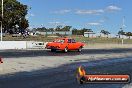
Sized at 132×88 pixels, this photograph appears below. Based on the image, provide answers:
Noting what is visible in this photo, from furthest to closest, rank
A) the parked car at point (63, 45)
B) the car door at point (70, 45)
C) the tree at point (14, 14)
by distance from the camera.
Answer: the tree at point (14, 14) → the car door at point (70, 45) → the parked car at point (63, 45)

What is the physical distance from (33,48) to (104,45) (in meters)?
19.2

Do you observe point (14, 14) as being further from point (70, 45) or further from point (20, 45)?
point (70, 45)

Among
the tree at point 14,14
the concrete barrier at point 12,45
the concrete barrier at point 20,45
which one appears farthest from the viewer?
the tree at point 14,14

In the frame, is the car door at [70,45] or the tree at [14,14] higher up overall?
the tree at [14,14]

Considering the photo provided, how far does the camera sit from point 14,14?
83.2m

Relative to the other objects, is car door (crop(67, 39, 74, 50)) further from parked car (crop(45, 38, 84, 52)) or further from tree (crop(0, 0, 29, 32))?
tree (crop(0, 0, 29, 32))

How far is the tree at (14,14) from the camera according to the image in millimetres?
82812

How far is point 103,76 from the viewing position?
6.15m

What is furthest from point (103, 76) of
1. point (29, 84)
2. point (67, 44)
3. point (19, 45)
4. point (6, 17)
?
point (6, 17)

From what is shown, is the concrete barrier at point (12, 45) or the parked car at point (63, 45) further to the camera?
the concrete barrier at point (12, 45)

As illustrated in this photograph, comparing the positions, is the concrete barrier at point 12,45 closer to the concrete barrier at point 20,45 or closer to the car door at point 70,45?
the concrete barrier at point 20,45

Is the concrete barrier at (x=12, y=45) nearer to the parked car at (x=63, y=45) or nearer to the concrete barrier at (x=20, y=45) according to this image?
the concrete barrier at (x=20, y=45)

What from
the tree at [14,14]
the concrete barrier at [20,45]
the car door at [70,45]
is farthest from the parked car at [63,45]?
the tree at [14,14]

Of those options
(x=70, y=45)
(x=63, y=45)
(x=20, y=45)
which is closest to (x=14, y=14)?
(x=20, y=45)
